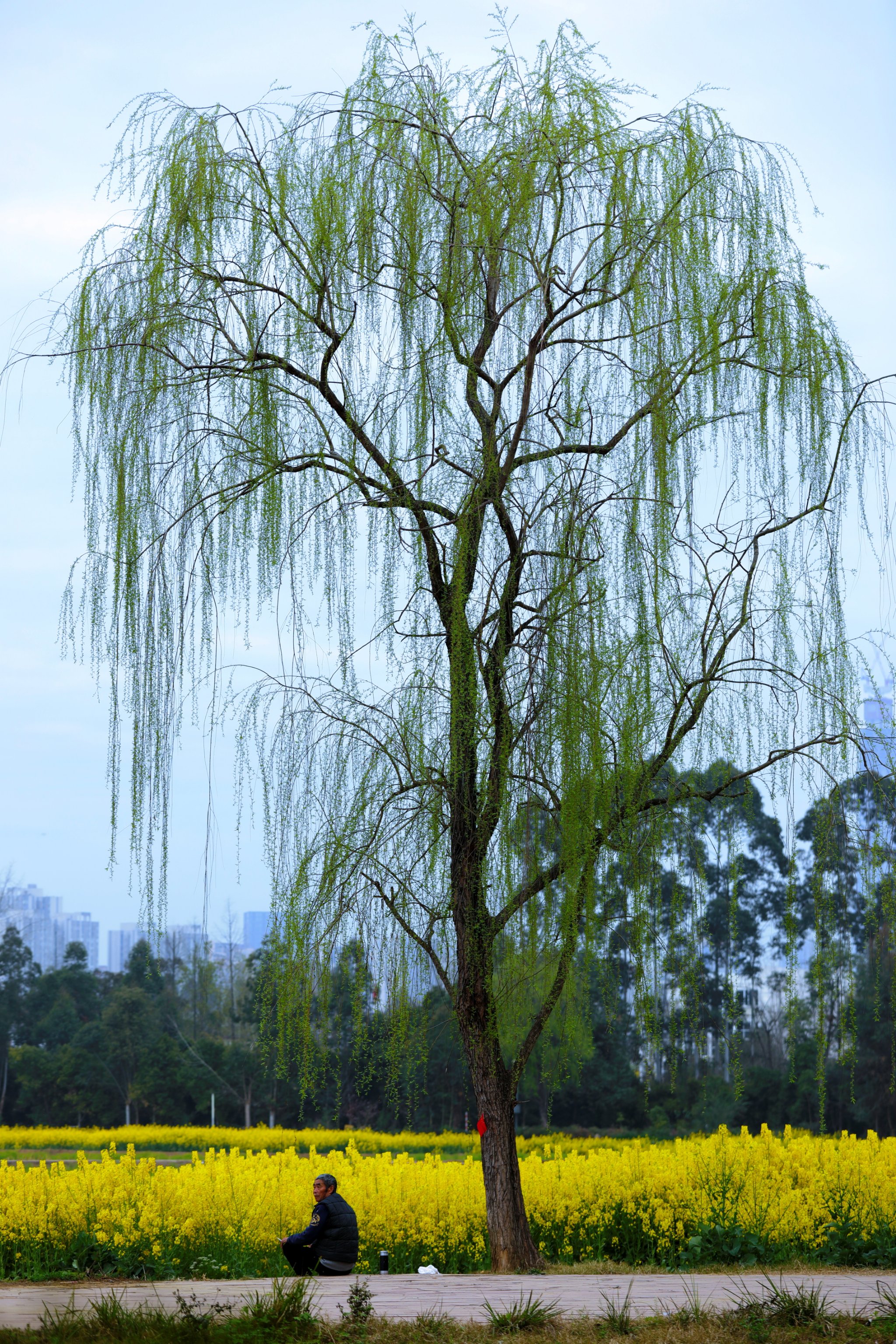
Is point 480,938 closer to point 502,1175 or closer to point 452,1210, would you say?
point 502,1175

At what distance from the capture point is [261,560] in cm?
598

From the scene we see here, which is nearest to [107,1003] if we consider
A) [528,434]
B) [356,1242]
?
[356,1242]

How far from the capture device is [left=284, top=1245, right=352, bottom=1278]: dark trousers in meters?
7.12

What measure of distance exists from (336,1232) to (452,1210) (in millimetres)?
2710

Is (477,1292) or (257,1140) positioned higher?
(477,1292)

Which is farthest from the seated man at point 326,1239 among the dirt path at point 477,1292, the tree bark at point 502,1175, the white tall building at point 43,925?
the white tall building at point 43,925

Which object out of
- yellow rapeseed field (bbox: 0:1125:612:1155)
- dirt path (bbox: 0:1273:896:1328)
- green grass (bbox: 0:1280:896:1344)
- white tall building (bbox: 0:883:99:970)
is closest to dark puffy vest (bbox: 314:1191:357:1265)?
dirt path (bbox: 0:1273:896:1328)

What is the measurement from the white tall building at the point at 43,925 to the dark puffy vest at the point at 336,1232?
32665mm

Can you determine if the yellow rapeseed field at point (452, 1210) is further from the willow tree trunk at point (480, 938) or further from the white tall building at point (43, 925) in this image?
the white tall building at point (43, 925)

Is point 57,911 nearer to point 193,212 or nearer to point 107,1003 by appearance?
point 107,1003

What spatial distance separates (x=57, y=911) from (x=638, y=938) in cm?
9333

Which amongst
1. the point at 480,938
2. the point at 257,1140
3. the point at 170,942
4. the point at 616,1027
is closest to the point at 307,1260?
the point at 480,938

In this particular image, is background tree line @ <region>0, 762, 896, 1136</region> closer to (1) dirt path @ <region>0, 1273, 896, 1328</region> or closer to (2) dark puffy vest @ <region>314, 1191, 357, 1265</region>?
(2) dark puffy vest @ <region>314, 1191, 357, 1265</region>

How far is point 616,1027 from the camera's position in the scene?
19.1 meters
